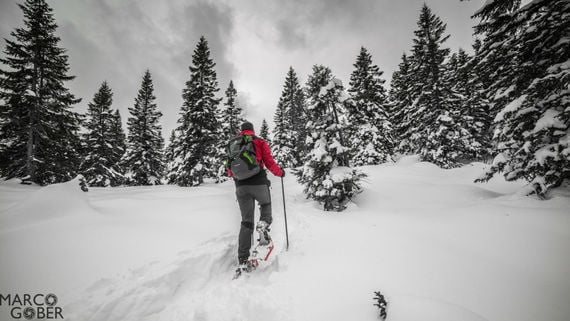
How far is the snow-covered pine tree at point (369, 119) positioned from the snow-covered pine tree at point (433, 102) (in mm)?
3056

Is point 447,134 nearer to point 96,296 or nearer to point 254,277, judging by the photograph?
point 254,277

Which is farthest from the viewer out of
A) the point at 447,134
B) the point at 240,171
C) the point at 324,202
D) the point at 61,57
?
the point at 447,134

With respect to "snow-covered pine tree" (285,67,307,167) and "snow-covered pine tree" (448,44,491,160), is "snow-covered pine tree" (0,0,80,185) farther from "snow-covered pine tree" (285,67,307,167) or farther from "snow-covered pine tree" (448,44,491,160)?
"snow-covered pine tree" (448,44,491,160)

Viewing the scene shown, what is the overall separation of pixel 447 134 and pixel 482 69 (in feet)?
40.6

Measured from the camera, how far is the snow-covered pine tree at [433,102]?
57.8 feet

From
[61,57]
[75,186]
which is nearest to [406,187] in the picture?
[75,186]

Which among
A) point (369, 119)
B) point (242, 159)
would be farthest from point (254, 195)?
point (369, 119)

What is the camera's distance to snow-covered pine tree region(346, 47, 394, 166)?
63.6 ft

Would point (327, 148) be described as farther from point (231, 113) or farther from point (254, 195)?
point (231, 113)

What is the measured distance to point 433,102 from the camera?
18.3 m

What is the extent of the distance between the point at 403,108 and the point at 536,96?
822 inches

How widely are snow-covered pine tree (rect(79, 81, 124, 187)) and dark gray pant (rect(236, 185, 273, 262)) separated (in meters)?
24.4

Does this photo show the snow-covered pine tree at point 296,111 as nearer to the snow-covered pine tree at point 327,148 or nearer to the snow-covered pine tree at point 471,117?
the snow-covered pine tree at point 471,117

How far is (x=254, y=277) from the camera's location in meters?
3.48
